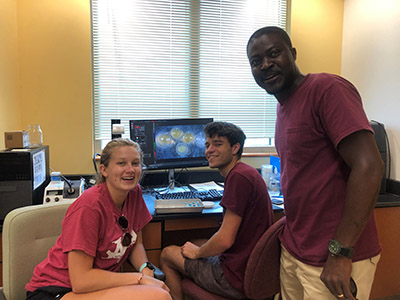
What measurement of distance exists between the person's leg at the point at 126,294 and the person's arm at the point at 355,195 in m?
0.65

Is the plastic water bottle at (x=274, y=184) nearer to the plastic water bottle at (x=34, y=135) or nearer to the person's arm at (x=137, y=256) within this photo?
the person's arm at (x=137, y=256)

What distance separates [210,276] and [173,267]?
0.27 m

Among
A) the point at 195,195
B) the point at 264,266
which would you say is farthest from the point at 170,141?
the point at 264,266

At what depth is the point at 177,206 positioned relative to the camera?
1.76m

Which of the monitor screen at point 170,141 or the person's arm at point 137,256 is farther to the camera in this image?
the monitor screen at point 170,141

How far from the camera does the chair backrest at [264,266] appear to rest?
131 cm

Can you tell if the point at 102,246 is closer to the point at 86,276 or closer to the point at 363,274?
the point at 86,276

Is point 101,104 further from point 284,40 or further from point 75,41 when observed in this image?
point 284,40

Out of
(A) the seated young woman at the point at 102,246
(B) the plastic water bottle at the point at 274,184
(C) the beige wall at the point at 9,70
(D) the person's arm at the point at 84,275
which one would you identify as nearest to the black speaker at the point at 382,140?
(B) the plastic water bottle at the point at 274,184

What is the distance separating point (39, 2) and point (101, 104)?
0.84 metres

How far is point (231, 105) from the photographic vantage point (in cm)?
273

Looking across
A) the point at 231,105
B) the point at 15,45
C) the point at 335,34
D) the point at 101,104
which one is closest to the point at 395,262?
the point at 231,105

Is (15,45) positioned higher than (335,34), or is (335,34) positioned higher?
(335,34)

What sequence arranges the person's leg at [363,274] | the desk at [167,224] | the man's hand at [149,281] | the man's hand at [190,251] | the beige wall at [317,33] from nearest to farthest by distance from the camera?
the person's leg at [363,274] → the man's hand at [149,281] → the man's hand at [190,251] → the desk at [167,224] → the beige wall at [317,33]
